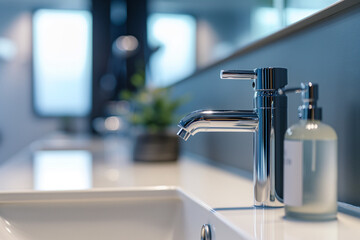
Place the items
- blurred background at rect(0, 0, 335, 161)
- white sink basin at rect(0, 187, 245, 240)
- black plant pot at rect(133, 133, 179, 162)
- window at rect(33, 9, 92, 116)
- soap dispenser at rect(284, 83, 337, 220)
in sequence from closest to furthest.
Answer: soap dispenser at rect(284, 83, 337, 220) < white sink basin at rect(0, 187, 245, 240) < black plant pot at rect(133, 133, 179, 162) < blurred background at rect(0, 0, 335, 161) < window at rect(33, 9, 92, 116)

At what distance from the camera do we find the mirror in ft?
2.48

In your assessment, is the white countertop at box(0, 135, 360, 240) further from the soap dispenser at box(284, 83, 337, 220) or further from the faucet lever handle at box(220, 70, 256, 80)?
the faucet lever handle at box(220, 70, 256, 80)

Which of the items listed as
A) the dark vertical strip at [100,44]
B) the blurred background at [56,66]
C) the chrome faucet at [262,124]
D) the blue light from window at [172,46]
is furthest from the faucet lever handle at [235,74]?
the dark vertical strip at [100,44]

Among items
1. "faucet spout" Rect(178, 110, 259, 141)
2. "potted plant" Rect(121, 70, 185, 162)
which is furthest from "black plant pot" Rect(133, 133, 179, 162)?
"faucet spout" Rect(178, 110, 259, 141)

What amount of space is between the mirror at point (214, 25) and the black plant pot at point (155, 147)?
245 mm

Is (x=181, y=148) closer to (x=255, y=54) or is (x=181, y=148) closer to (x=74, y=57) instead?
(x=255, y=54)

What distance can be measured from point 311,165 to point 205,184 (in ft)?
1.14

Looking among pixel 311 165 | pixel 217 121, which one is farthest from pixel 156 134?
pixel 311 165

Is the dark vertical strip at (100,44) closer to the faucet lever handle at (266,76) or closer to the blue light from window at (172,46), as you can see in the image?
the blue light from window at (172,46)

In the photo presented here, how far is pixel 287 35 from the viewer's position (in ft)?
2.37

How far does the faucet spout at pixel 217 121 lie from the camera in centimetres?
53

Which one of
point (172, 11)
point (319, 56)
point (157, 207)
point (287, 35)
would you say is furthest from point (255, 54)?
point (172, 11)

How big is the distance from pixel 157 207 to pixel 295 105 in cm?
28

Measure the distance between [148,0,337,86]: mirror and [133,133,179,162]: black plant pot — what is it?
0.24 meters
